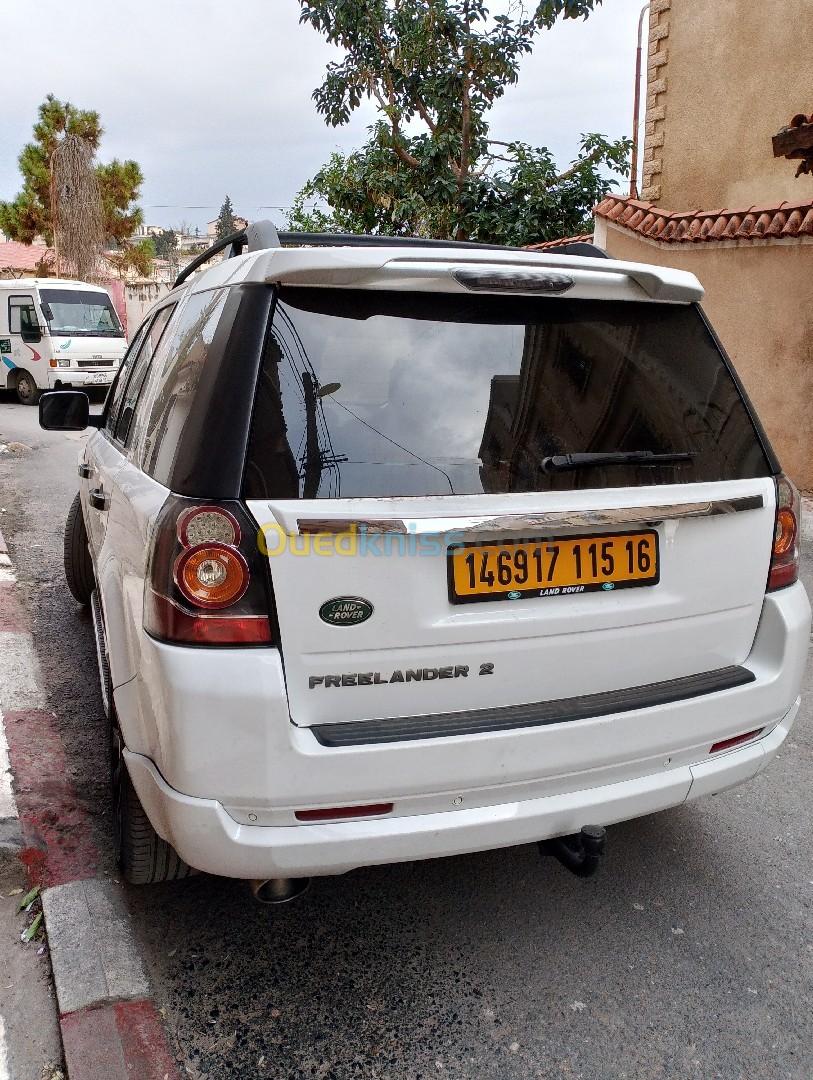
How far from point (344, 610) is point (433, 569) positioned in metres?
0.21

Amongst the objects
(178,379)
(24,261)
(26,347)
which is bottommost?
(26,347)

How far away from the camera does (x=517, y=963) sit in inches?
93.9

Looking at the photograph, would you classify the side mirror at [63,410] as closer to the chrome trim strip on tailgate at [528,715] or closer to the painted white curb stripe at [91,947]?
the painted white curb stripe at [91,947]

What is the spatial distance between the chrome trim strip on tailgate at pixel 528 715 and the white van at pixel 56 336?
1640cm

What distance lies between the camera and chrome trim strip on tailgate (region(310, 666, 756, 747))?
1.92m

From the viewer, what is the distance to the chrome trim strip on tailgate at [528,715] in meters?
1.92

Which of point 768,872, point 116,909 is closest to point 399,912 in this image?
point 116,909

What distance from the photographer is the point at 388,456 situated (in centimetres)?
198

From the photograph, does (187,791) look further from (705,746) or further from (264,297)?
(705,746)

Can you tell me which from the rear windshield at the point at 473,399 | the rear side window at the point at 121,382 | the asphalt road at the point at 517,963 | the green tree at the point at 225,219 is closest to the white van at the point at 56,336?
the rear side window at the point at 121,382

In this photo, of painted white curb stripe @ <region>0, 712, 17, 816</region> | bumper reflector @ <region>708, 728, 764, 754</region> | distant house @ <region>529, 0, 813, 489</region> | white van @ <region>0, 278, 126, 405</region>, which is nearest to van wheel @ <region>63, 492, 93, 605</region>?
painted white curb stripe @ <region>0, 712, 17, 816</region>

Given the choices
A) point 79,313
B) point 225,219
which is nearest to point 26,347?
point 79,313

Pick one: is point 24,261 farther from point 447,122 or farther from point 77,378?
point 447,122

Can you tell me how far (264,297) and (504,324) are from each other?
0.58 m
